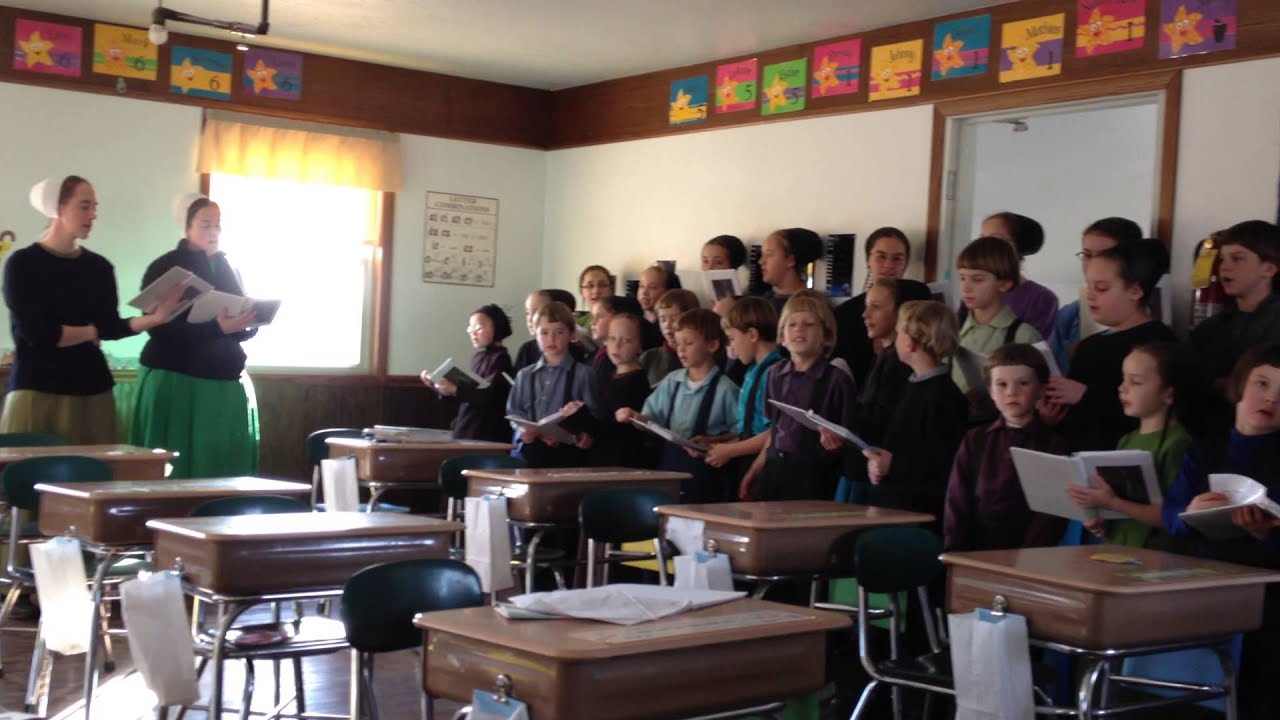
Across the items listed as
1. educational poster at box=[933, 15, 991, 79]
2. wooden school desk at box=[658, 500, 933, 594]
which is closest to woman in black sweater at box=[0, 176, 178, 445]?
wooden school desk at box=[658, 500, 933, 594]

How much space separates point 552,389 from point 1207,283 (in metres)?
2.91

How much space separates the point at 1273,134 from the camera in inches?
219

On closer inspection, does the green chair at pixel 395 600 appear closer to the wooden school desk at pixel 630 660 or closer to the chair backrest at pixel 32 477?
the wooden school desk at pixel 630 660

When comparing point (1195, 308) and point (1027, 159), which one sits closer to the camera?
point (1195, 308)

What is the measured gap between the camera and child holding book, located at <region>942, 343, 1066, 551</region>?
4.19 meters

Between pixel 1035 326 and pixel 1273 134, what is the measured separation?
4.03 ft

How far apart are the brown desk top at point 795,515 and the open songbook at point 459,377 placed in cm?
282

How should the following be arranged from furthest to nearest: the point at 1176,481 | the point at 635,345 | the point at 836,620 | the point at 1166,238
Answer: the point at 635,345
the point at 1166,238
the point at 1176,481
the point at 836,620

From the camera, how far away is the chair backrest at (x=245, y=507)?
4.05 meters

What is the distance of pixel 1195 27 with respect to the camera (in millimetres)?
5832

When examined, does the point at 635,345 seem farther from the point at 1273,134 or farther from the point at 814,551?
the point at 1273,134

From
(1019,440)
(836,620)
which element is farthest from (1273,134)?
(836,620)

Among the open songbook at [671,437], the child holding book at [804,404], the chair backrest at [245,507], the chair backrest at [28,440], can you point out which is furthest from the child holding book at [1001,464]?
the chair backrest at [28,440]

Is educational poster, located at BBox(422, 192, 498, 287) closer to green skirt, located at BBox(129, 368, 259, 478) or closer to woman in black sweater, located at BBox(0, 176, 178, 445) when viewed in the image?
green skirt, located at BBox(129, 368, 259, 478)
